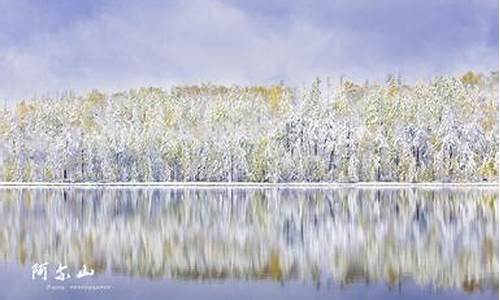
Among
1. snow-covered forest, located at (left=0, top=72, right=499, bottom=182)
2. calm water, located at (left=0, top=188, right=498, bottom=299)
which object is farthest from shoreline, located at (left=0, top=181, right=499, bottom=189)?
calm water, located at (left=0, top=188, right=498, bottom=299)

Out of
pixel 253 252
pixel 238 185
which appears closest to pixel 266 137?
pixel 238 185

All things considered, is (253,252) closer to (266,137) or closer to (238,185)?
(238,185)

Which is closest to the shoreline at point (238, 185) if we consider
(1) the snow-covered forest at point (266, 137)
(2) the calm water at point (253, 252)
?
(1) the snow-covered forest at point (266, 137)

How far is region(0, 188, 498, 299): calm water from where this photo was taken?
302 inches

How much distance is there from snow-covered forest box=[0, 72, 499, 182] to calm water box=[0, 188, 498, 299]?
32.0 feet

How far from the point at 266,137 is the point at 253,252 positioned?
57.9 feet

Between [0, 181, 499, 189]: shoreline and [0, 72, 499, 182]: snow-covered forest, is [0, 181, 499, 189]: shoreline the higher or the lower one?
the lower one

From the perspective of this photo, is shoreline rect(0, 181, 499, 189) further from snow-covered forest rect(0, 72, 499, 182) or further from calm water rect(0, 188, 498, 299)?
calm water rect(0, 188, 498, 299)

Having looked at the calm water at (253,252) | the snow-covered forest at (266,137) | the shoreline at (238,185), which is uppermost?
the snow-covered forest at (266,137)

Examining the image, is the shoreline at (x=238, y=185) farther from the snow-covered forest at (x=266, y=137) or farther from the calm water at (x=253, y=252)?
the calm water at (x=253, y=252)

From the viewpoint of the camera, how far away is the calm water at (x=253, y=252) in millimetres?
7660

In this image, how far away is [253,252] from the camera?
31.0 feet

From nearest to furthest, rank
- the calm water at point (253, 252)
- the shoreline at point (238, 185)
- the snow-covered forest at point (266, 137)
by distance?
the calm water at point (253, 252) < the snow-covered forest at point (266, 137) < the shoreline at point (238, 185)

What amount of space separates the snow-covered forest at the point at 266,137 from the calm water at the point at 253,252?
976 cm
